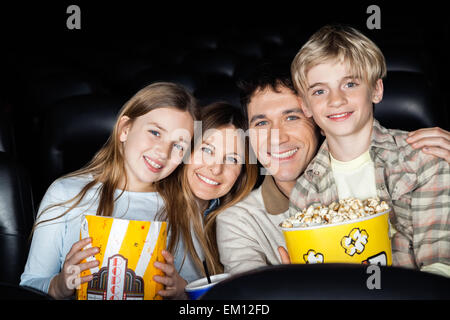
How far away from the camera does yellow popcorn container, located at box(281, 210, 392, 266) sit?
683mm

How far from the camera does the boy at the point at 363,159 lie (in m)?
0.85

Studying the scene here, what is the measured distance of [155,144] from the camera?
105 centimetres

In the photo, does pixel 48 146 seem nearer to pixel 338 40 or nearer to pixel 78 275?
pixel 78 275

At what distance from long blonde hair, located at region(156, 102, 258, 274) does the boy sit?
0.56 feet

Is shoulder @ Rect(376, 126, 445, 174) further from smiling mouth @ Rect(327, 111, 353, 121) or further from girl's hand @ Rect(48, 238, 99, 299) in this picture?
girl's hand @ Rect(48, 238, 99, 299)

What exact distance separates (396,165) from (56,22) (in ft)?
3.74

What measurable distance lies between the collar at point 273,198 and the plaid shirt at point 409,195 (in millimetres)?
72

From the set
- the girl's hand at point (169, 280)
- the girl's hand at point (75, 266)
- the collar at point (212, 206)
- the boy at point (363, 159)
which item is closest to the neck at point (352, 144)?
the boy at point (363, 159)

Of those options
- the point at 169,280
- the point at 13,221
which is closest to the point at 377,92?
the point at 169,280

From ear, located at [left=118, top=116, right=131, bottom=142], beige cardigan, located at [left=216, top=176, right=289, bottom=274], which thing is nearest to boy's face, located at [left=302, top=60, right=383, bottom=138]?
beige cardigan, located at [left=216, top=176, right=289, bottom=274]

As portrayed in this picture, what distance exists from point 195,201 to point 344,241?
499 mm

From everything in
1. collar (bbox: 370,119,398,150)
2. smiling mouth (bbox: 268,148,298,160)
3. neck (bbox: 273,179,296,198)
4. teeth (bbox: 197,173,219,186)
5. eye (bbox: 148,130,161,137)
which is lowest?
neck (bbox: 273,179,296,198)

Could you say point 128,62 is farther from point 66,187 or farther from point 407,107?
point 407,107

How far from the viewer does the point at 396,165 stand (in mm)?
905
